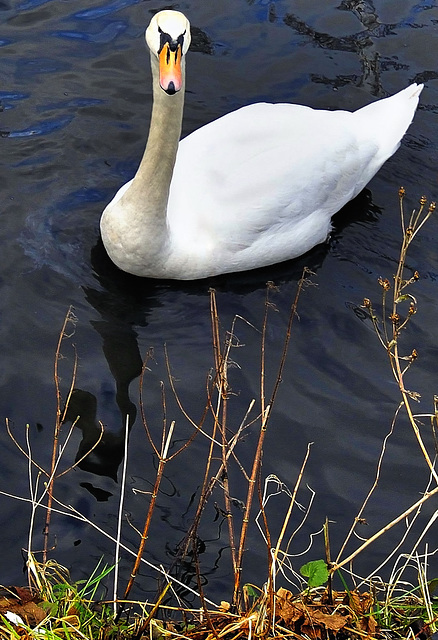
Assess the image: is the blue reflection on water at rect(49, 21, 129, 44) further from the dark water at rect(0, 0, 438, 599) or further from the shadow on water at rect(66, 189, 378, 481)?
the shadow on water at rect(66, 189, 378, 481)

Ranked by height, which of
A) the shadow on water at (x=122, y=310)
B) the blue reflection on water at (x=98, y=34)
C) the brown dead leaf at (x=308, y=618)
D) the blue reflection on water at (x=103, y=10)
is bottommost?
the shadow on water at (x=122, y=310)

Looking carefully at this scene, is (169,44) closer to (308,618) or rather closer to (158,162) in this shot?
(158,162)

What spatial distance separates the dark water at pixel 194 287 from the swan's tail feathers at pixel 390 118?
360 millimetres

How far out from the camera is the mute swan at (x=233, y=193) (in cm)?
619

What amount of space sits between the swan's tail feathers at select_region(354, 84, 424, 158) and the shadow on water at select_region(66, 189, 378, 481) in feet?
2.01

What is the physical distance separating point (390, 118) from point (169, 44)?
9.30 ft

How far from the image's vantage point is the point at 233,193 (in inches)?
253

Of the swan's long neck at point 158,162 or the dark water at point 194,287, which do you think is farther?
the swan's long neck at point 158,162

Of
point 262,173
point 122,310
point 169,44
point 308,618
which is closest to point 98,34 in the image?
point 262,173

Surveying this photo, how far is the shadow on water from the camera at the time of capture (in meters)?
5.51

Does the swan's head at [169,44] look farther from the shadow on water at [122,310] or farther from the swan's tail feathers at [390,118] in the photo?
the swan's tail feathers at [390,118]


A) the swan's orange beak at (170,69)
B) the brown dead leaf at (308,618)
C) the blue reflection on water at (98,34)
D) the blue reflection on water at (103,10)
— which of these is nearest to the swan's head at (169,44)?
the swan's orange beak at (170,69)

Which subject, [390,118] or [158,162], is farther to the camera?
[390,118]

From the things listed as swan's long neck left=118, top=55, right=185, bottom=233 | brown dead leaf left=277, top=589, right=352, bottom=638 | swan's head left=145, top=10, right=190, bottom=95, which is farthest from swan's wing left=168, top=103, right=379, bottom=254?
brown dead leaf left=277, top=589, right=352, bottom=638
